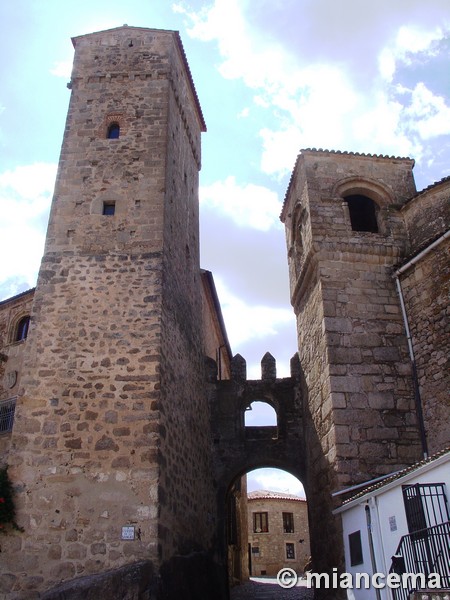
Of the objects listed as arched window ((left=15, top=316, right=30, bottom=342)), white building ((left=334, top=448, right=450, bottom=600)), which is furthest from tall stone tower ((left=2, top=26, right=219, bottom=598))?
arched window ((left=15, top=316, right=30, bottom=342))

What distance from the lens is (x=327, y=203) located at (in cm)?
1297

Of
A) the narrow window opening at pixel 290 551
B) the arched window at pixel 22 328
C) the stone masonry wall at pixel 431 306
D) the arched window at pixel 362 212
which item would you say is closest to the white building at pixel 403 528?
the stone masonry wall at pixel 431 306

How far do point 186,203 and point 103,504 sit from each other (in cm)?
797

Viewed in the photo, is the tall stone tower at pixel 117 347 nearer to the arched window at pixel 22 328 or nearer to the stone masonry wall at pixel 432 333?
the stone masonry wall at pixel 432 333

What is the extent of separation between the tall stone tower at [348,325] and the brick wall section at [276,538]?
22.5 metres

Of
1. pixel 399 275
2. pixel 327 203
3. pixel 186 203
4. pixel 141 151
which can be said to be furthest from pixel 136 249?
pixel 399 275

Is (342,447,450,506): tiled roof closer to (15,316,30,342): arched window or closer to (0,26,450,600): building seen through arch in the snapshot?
(0,26,450,600): building seen through arch

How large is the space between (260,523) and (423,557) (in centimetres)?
2862

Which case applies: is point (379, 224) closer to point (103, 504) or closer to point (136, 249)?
point (136, 249)

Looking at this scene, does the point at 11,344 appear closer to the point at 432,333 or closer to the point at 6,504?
the point at 6,504

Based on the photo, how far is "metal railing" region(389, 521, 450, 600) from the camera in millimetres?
6652

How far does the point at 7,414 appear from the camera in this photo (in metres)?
13.6

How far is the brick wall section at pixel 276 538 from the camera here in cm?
3259

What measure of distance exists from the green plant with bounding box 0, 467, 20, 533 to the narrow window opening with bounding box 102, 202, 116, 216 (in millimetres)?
5458
